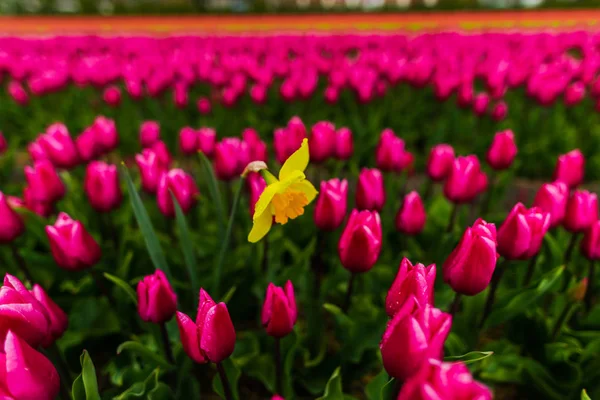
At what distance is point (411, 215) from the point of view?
4.65 ft

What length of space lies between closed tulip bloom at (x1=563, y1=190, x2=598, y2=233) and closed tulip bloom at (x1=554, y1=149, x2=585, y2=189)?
0.24 metres

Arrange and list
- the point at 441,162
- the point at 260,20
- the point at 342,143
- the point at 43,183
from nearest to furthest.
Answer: the point at 43,183 → the point at 441,162 → the point at 342,143 → the point at 260,20

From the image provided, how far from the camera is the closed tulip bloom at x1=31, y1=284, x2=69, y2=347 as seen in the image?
929 mm

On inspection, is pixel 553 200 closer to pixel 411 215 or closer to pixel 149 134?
pixel 411 215

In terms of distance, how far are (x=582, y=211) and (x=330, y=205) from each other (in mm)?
716

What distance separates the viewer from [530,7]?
18922mm

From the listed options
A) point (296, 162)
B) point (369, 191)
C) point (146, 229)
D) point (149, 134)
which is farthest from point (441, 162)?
point (149, 134)

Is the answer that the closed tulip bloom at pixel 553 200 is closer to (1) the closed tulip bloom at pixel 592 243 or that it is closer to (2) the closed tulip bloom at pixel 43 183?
(1) the closed tulip bloom at pixel 592 243

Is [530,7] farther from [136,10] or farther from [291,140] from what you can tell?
[291,140]

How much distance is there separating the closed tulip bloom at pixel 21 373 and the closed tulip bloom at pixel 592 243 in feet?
4.25

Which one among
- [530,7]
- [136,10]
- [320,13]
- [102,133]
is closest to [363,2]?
[320,13]

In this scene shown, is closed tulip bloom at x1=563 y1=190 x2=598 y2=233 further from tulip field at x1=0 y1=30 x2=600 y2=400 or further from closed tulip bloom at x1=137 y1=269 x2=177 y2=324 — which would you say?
closed tulip bloom at x1=137 y1=269 x2=177 y2=324

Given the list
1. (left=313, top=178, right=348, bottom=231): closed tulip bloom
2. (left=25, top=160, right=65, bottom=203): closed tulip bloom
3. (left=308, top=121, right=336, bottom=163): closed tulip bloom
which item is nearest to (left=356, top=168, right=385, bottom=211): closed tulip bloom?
(left=313, top=178, right=348, bottom=231): closed tulip bloom

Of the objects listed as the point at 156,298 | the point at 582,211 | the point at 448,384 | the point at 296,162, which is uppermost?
the point at 296,162
